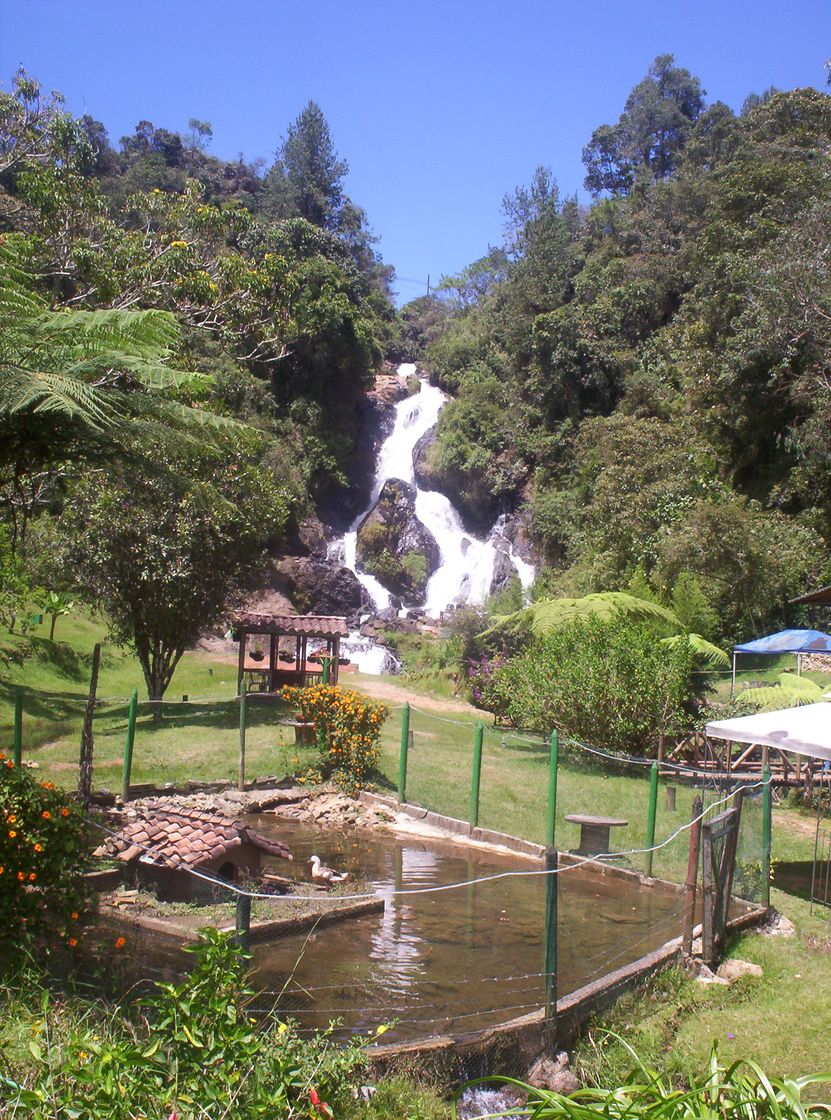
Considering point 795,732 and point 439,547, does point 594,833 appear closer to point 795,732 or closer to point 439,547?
point 795,732

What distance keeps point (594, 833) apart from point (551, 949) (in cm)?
541

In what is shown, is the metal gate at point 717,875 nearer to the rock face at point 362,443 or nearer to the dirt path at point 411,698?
the dirt path at point 411,698

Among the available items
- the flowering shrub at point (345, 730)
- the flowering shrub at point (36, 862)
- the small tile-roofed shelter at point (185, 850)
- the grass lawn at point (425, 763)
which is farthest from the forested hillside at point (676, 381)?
the flowering shrub at point (36, 862)

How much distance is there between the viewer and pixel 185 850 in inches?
362

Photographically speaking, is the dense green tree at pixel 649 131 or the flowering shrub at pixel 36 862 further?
the dense green tree at pixel 649 131

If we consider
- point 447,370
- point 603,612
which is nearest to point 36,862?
point 603,612

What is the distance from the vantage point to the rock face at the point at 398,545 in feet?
127

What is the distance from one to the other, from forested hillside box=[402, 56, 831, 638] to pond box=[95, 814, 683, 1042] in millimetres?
11111

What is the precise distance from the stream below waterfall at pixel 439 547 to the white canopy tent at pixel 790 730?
2174 cm

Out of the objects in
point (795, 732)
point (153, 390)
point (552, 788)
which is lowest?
point (552, 788)

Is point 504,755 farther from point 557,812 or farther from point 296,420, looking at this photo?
point 296,420

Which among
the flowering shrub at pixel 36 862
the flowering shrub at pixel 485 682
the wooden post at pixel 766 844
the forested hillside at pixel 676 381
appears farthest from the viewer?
the forested hillside at pixel 676 381

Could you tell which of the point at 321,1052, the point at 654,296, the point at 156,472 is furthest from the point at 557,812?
the point at 654,296

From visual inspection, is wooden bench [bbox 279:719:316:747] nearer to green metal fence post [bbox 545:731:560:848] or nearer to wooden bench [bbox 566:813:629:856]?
green metal fence post [bbox 545:731:560:848]
